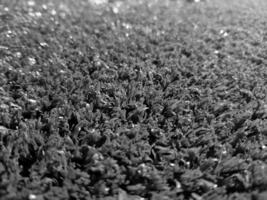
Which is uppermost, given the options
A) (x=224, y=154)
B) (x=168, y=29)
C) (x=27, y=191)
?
(x=168, y=29)

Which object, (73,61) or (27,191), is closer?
(27,191)

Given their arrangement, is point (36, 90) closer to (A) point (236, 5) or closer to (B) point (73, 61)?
(B) point (73, 61)

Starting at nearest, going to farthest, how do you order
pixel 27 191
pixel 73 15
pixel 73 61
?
pixel 27 191, pixel 73 61, pixel 73 15

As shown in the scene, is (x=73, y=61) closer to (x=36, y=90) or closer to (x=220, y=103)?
(x=36, y=90)

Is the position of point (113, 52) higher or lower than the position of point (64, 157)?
higher

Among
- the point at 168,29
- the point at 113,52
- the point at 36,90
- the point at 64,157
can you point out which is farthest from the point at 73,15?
the point at 64,157

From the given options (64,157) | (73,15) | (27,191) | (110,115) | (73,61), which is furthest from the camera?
(73,15)
